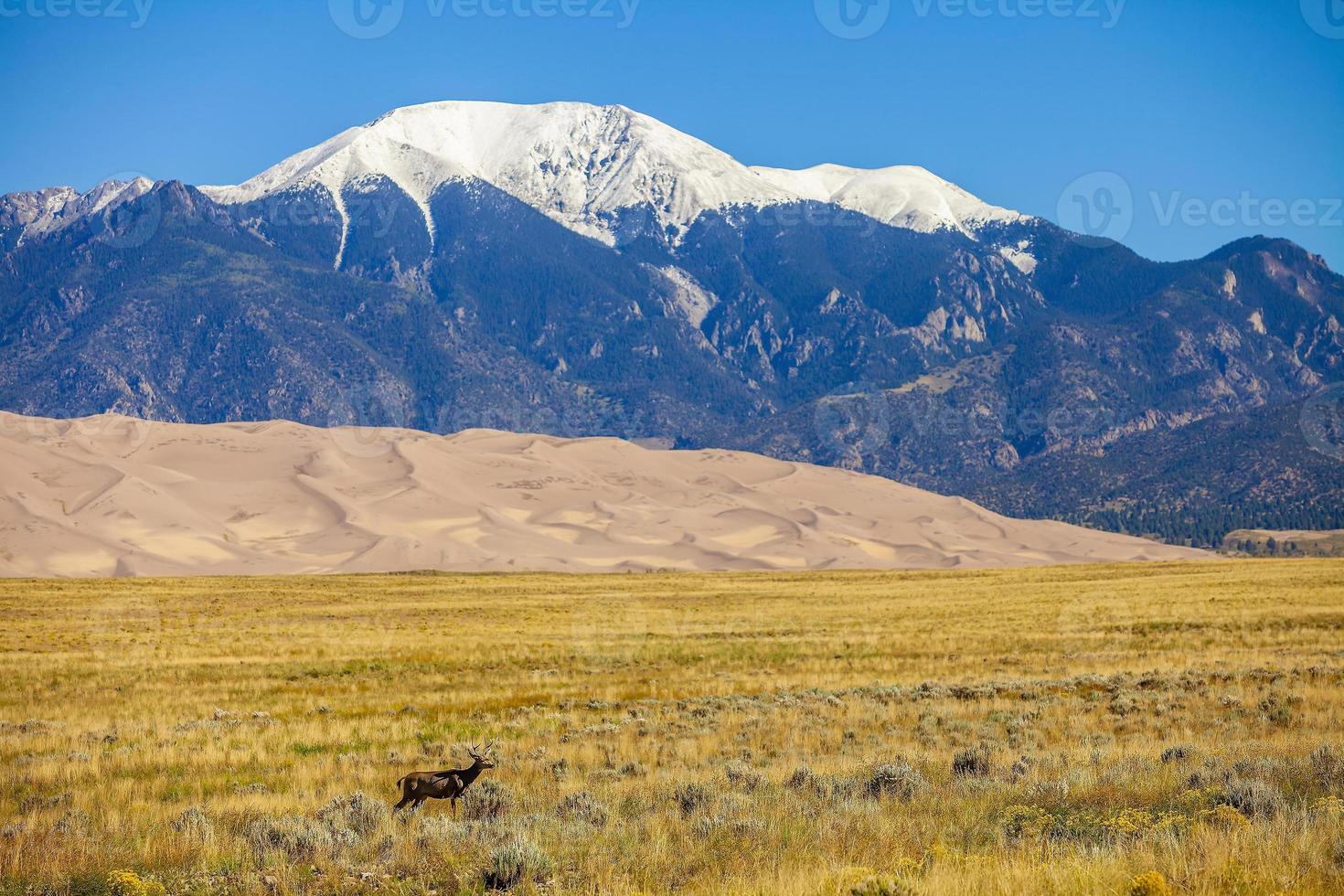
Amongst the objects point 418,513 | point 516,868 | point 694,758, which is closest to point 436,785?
point 516,868

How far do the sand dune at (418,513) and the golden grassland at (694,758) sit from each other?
7585cm

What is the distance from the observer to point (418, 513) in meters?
144

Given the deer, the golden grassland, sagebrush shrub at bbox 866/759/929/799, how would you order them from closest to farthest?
1. the golden grassland
2. the deer
3. sagebrush shrub at bbox 866/759/929/799

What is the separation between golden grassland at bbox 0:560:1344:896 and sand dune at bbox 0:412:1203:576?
75.8m

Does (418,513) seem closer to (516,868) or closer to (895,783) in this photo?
(895,783)

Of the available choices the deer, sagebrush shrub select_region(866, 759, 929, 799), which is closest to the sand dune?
the deer

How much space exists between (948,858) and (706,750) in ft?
26.2

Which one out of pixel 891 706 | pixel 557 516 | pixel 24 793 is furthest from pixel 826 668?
pixel 557 516

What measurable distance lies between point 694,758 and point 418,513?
131 metres

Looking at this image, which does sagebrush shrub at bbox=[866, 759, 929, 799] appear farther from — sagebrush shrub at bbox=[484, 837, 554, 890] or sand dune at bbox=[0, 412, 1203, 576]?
sand dune at bbox=[0, 412, 1203, 576]

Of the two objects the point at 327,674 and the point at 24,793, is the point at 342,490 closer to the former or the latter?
the point at 327,674

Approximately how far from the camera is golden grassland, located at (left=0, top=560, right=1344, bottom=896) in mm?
9875

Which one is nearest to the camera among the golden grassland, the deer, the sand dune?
the golden grassland

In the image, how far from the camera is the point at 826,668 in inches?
1174
